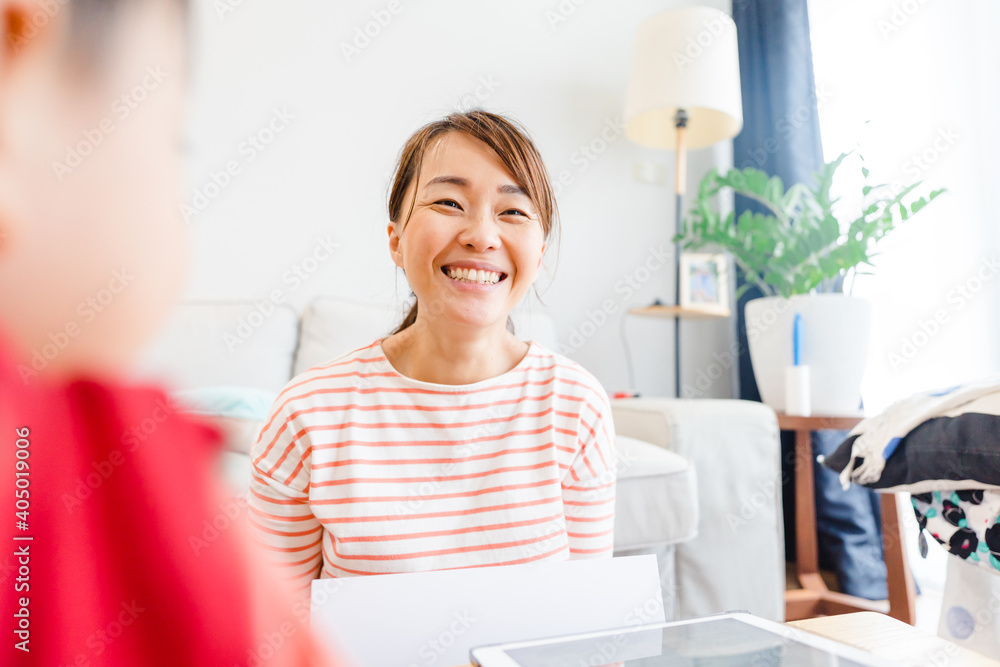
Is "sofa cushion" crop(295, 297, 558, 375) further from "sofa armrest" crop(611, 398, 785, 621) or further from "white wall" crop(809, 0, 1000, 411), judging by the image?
"white wall" crop(809, 0, 1000, 411)

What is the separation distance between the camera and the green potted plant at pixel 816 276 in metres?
1.55

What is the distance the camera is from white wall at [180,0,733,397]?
1712 millimetres

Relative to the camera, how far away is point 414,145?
0.82m

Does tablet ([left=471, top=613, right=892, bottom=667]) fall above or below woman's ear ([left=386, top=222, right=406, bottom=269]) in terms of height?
below

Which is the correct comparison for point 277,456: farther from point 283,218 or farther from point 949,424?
point 283,218

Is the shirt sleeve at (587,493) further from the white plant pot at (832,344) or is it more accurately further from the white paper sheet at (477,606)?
the white plant pot at (832,344)

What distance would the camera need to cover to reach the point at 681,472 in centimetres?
121

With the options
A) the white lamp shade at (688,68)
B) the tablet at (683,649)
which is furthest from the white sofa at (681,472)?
the white lamp shade at (688,68)

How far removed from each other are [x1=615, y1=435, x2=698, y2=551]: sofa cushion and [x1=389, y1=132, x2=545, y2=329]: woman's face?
0.58 meters

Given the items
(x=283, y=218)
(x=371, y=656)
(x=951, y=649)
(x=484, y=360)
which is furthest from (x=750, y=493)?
(x=283, y=218)

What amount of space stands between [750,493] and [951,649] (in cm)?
97

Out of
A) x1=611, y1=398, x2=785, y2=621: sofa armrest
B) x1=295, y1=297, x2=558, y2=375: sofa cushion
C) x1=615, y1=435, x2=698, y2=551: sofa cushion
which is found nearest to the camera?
x1=615, y1=435, x2=698, y2=551: sofa cushion

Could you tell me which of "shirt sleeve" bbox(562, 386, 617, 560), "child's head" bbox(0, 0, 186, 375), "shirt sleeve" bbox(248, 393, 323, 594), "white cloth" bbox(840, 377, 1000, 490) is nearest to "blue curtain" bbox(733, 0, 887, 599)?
"white cloth" bbox(840, 377, 1000, 490)

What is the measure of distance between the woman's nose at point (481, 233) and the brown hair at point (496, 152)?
0.06 meters
